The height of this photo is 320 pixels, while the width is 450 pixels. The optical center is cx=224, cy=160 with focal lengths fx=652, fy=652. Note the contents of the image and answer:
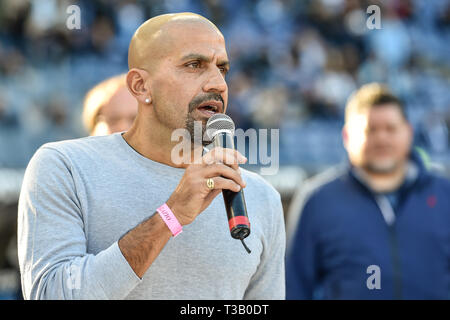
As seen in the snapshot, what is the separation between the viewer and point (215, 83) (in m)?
2.26

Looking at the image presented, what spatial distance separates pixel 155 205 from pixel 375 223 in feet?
6.57

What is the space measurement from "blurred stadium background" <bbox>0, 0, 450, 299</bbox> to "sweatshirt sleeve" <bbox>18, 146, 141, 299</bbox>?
18.7 ft

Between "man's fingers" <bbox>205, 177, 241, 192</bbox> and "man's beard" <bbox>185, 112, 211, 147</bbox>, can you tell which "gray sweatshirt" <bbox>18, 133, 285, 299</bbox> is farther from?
"man's fingers" <bbox>205, 177, 241, 192</bbox>

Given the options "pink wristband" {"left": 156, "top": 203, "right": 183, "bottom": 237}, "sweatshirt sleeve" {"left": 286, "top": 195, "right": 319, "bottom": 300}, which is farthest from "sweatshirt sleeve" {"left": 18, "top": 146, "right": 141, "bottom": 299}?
"sweatshirt sleeve" {"left": 286, "top": 195, "right": 319, "bottom": 300}

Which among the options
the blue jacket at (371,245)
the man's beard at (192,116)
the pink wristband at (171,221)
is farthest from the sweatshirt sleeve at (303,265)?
the pink wristband at (171,221)

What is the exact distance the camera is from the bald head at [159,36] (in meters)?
2.33

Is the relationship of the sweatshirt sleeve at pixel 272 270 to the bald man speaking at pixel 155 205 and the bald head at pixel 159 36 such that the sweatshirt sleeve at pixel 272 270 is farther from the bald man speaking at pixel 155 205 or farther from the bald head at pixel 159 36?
the bald head at pixel 159 36

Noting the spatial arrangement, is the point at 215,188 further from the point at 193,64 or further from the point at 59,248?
the point at 193,64

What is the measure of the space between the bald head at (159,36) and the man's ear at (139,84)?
3cm

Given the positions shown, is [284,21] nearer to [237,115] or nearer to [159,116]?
[237,115]
